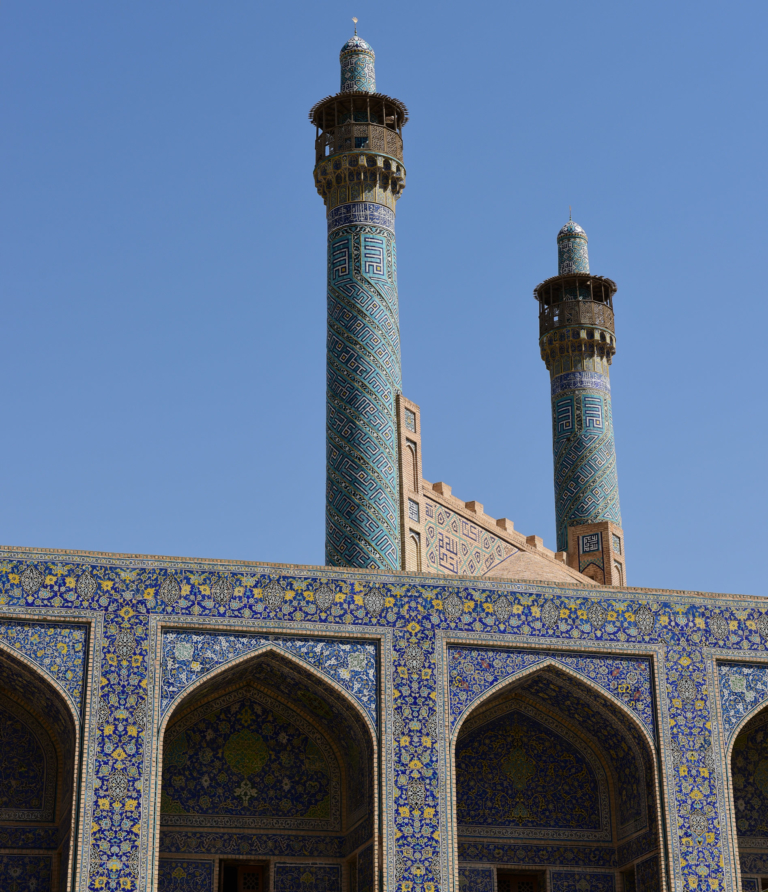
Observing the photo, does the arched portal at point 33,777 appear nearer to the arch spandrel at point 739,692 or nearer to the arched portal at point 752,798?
the arch spandrel at point 739,692

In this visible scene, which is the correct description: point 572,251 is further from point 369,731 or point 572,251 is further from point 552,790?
point 369,731

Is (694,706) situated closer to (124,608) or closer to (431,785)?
(431,785)

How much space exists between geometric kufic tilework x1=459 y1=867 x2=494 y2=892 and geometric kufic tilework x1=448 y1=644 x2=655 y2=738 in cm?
140

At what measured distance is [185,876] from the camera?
1147cm

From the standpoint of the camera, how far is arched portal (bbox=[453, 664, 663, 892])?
472 inches

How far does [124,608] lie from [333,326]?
17.0 feet

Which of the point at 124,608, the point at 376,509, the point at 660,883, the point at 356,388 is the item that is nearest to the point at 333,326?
the point at 356,388

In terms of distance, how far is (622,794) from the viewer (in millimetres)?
12352

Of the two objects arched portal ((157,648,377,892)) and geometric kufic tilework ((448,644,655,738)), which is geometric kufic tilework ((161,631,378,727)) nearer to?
arched portal ((157,648,377,892))

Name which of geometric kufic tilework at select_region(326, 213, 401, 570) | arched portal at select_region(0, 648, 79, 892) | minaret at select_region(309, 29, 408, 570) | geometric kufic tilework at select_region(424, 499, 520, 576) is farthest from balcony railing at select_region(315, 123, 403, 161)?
arched portal at select_region(0, 648, 79, 892)

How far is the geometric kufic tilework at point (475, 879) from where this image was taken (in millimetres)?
11984

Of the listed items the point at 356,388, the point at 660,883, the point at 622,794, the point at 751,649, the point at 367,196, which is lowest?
the point at 660,883

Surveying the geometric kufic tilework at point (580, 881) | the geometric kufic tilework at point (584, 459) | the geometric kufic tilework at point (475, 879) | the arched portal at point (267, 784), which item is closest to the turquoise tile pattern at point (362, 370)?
the arched portal at point (267, 784)

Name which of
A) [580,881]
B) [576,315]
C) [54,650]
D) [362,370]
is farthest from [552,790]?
[576,315]
